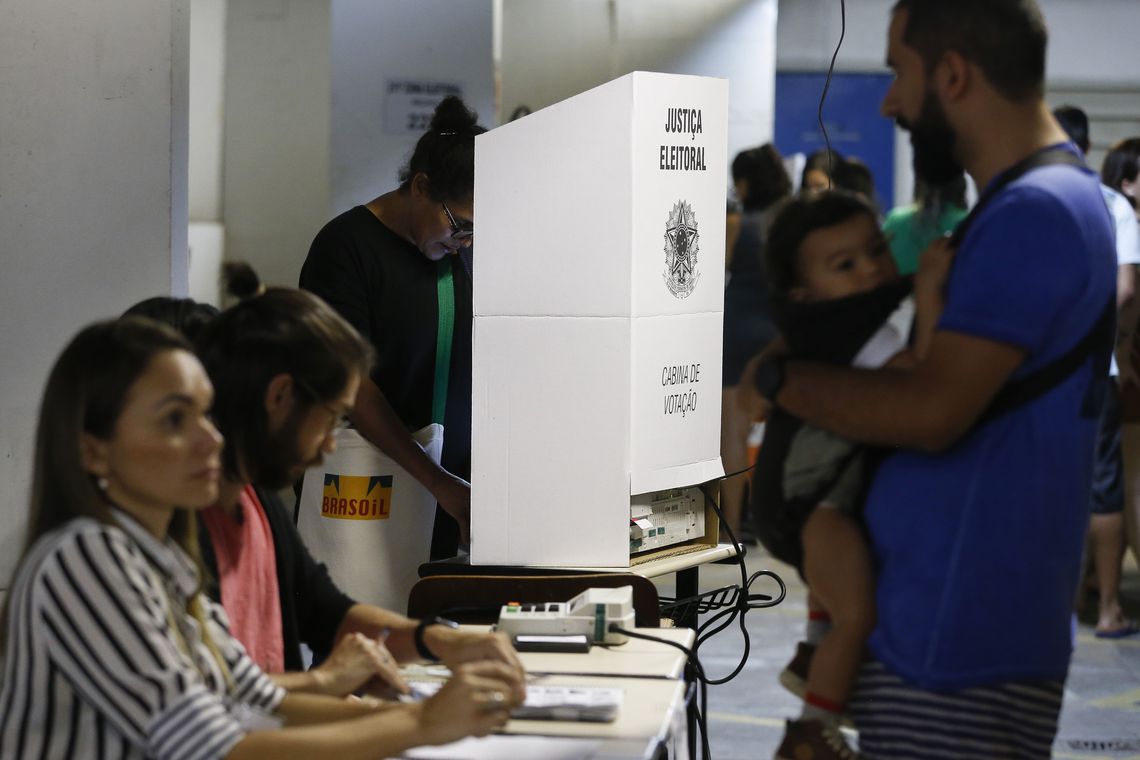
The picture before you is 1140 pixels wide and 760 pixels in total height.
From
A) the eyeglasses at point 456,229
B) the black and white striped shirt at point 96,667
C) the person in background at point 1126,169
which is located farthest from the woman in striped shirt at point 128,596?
the person in background at point 1126,169

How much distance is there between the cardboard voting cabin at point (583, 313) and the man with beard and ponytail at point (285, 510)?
1.51ft

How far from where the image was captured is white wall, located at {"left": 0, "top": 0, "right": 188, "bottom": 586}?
2.87 m

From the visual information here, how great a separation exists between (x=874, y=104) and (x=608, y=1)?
4261mm

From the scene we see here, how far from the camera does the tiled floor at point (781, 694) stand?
352 cm

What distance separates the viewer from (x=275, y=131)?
224 inches

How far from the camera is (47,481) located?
51.8 inches

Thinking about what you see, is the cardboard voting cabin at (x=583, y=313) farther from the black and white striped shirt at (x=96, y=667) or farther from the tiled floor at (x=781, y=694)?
the black and white striped shirt at (x=96, y=667)

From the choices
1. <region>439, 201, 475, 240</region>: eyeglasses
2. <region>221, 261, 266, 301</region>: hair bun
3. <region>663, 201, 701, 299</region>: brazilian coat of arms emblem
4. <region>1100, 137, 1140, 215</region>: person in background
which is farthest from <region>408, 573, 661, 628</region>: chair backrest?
<region>1100, 137, 1140, 215</region>: person in background

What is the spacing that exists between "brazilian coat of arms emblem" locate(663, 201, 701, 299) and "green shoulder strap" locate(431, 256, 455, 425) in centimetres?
66

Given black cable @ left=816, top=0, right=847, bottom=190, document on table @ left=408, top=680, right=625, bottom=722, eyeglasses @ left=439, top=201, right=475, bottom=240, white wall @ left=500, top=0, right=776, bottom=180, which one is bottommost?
document on table @ left=408, top=680, right=625, bottom=722

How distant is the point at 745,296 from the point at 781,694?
8.01ft

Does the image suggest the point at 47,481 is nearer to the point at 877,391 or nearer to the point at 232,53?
the point at 877,391

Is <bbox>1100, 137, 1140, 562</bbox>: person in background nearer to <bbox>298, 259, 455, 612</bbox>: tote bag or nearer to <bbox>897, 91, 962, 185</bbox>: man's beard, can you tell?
<bbox>897, 91, 962, 185</bbox>: man's beard

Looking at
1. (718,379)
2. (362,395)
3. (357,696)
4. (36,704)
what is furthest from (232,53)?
(36,704)
